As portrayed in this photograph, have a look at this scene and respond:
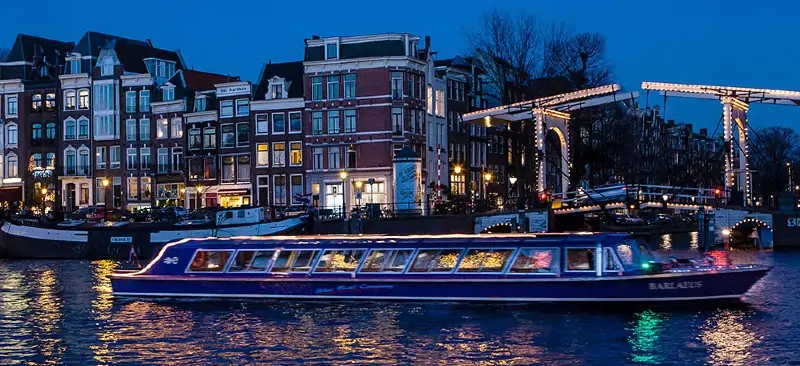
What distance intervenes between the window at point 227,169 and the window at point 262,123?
352cm

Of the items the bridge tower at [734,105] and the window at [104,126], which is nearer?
the bridge tower at [734,105]

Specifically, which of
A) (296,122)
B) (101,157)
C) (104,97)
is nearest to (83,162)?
(101,157)

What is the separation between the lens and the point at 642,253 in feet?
97.8

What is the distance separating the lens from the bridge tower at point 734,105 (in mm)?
50031

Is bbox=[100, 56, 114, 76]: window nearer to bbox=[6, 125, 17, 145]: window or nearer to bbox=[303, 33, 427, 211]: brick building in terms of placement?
bbox=[6, 125, 17, 145]: window

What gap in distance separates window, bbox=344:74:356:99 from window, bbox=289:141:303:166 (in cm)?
533

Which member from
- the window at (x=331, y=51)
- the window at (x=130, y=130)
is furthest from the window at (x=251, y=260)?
the window at (x=130, y=130)

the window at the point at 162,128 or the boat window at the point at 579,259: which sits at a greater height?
the window at the point at 162,128

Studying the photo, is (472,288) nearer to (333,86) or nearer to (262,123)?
(333,86)

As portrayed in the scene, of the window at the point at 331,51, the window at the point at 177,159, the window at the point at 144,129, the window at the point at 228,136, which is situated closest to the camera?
A: the window at the point at 331,51

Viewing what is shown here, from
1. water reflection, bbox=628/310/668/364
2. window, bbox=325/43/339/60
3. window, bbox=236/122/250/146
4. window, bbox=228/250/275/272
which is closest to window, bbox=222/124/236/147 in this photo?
window, bbox=236/122/250/146

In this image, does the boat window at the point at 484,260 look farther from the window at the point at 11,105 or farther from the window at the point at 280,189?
the window at the point at 11,105

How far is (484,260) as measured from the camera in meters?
30.5

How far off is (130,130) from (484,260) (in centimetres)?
5611
